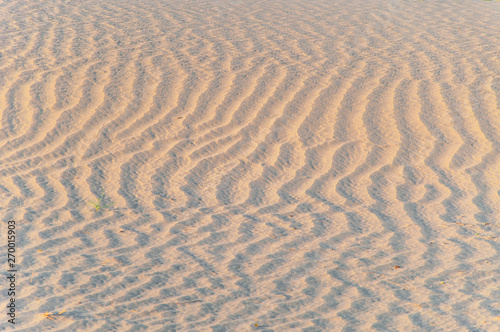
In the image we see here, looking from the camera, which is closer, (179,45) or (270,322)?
(270,322)

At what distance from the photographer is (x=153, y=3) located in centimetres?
823

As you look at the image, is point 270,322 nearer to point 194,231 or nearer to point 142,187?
point 194,231

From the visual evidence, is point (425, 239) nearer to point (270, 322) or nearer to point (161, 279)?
point (270, 322)

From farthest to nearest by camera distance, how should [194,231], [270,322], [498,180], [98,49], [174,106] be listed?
[98,49] < [174,106] < [498,180] < [194,231] < [270,322]

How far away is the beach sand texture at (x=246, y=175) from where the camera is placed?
9.46ft

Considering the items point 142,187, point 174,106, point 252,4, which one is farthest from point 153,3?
point 142,187

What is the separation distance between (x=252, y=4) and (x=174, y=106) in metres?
4.34

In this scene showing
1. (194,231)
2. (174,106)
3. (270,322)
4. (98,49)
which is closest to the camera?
(270,322)

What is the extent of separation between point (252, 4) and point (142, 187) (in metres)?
5.64

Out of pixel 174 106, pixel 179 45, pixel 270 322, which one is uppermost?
pixel 179 45

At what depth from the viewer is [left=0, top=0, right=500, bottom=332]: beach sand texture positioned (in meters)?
2.88

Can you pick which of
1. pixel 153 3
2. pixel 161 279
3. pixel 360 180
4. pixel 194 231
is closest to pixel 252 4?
pixel 153 3

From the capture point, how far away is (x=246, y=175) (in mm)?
4180

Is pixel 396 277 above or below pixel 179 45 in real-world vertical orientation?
below
